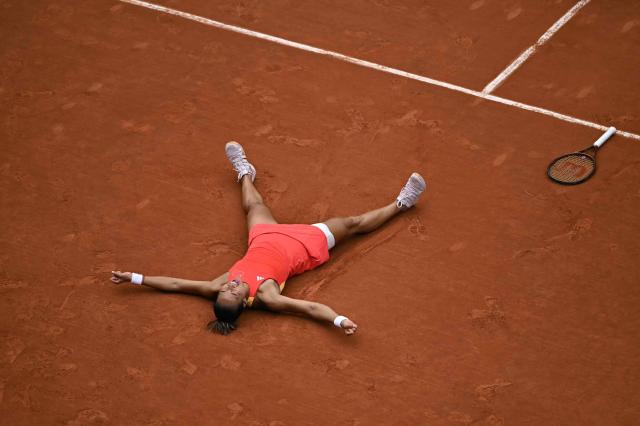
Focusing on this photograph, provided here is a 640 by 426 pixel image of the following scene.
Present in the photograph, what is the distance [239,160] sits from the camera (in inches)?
391

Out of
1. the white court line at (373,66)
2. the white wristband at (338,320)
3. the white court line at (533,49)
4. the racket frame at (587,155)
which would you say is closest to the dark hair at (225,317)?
the white wristband at (338,320)

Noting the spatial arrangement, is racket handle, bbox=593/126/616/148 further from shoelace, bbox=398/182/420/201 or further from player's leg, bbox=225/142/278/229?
player's leg, bbox=225/142/278/229

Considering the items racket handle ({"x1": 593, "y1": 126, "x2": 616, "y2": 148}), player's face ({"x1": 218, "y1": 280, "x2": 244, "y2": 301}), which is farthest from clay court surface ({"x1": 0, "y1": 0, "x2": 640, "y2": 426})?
player's face ({"x1": 218, "y1": 280, "x2": 244, "y2": 301})

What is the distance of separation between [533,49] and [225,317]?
17.5 feet

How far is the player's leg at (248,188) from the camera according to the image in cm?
938

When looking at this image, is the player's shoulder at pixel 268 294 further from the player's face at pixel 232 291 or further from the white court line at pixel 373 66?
the white court line at pixel 373 66

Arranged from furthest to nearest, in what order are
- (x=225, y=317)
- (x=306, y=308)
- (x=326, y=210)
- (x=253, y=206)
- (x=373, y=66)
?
1. (x=373, y=66)
2. (x=326, y=210)
3. (x=253, y=206)
4. (x=306, y=308)
5. (x=225, y=317)

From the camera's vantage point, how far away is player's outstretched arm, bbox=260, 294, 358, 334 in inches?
325

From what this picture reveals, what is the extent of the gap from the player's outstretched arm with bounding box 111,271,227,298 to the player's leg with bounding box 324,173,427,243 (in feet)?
3.80

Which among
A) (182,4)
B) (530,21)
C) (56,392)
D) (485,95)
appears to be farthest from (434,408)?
(182,4)

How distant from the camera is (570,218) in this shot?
938 cm

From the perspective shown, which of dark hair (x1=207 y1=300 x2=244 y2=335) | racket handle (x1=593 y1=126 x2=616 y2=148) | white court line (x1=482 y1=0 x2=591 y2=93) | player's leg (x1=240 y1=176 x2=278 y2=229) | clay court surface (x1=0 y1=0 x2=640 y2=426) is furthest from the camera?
white court line (x1=482 y1=0 x2=591 y2=93)

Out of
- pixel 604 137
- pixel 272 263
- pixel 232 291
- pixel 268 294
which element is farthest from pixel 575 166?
pixel 232 291

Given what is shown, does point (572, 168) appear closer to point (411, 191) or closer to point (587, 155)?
point (587, 155)
